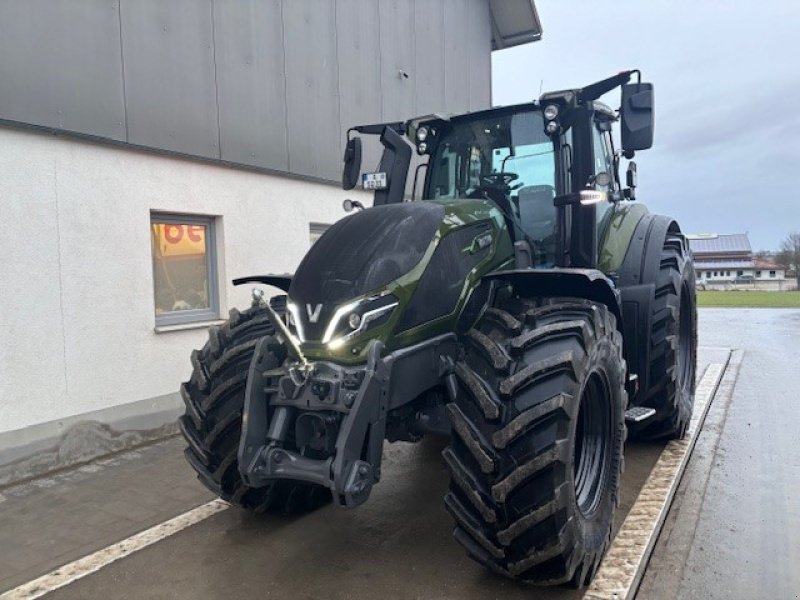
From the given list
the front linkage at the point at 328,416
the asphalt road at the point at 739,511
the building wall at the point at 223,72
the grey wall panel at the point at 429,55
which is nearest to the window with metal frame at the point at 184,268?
the building wall at the point at 223,72

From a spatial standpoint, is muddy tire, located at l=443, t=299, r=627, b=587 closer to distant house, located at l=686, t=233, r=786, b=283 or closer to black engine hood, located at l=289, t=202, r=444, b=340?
black engine hood, located at l=289, t=202, r=444, b=340

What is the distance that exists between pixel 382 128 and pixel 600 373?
8.14 ft

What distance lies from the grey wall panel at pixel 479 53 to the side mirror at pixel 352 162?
25.0ft

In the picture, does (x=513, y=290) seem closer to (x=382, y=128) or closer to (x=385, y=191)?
(x=385, y=191)

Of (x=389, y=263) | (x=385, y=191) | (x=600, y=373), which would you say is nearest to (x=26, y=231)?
(x=385, y=191)

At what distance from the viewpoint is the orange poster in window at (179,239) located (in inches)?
236

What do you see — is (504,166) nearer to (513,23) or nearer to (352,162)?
(352,162)

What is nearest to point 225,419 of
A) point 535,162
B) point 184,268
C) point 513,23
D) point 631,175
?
point 535,162

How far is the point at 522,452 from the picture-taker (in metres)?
2.62

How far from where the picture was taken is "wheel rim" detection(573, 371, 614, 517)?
3203 mm

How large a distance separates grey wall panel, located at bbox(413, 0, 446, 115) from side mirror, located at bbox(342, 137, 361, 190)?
5.88 meters

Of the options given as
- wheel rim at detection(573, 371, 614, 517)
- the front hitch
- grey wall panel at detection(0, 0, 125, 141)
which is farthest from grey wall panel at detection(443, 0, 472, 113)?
the front hitch

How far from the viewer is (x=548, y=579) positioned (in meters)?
2.68

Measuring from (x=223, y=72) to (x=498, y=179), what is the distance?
372 centimetres
